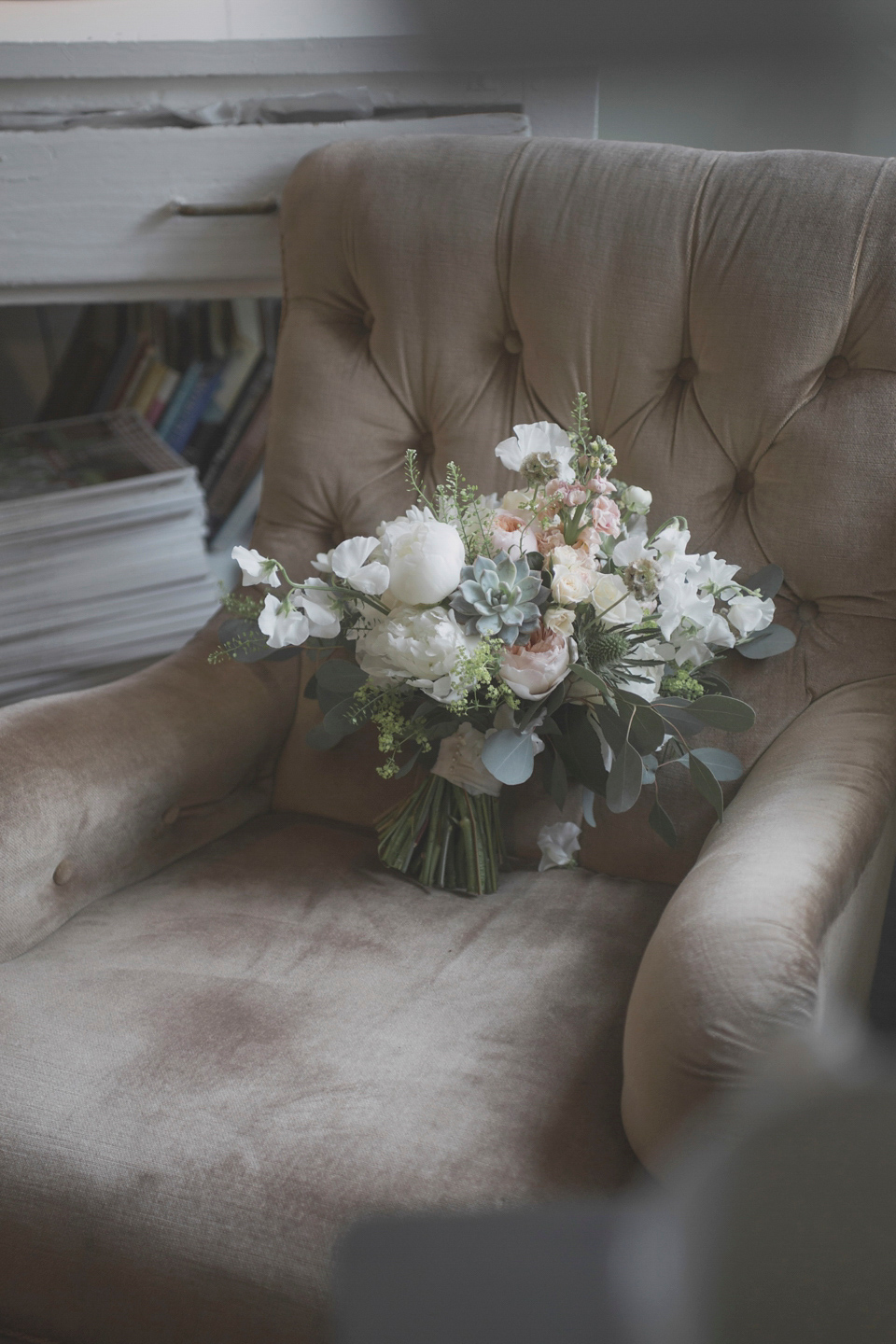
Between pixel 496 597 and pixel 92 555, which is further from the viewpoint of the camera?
pixel 92 555

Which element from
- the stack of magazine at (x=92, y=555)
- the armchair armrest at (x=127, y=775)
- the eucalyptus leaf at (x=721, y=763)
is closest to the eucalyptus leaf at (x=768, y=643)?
the eucalyptus leaf at (x=721, y=763)

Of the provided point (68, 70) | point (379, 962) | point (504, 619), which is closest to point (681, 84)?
point (504, 619)

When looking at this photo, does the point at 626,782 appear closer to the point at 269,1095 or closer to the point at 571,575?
the point at 571,575

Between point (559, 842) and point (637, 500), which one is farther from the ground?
point (637, 500)

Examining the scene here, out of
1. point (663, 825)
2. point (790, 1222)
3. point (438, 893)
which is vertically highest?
point (790, 1222)

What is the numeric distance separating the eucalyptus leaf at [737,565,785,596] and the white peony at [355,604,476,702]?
31cm

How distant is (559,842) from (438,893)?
0.13 meters

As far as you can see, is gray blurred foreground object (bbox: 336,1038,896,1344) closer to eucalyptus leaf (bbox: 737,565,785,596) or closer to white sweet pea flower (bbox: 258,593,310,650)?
white sweet pea flower (bbox: 258,593,310,650)

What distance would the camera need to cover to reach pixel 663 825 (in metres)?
0.93

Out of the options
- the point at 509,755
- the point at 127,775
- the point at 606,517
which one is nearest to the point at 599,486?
the point at 606,517

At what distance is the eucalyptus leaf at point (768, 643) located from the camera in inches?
37.9

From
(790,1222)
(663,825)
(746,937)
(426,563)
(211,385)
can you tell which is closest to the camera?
(790,1222)

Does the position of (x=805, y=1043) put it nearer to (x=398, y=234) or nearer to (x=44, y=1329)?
(x=44, y=1329)

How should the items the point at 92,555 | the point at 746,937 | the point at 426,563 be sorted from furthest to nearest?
the point at 92,555
the point at 426,563
the point at 746,937
